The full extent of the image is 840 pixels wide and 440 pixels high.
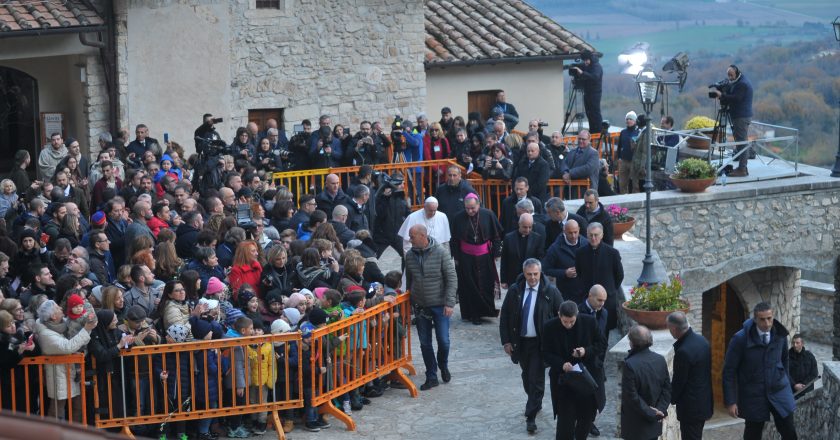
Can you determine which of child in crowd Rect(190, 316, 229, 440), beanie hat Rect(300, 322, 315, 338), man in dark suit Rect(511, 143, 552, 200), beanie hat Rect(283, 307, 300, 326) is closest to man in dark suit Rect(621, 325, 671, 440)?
beanie hat Rect(300, 322, 315, 338)

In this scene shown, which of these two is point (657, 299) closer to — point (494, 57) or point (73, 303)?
point (73, 303)

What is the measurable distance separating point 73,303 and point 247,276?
6.77 feet

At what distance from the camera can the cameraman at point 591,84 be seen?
21484 mm

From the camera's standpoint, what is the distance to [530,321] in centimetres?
1048

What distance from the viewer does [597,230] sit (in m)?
11.7

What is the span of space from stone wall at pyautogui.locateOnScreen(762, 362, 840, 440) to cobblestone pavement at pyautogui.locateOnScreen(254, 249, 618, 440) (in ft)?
6.36

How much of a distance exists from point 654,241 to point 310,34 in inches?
265

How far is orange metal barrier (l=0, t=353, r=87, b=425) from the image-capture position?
31.1 feet

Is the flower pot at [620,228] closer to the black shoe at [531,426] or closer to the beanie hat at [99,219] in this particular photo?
the black shoe at [531,426]

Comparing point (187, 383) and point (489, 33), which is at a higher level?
point (489, 33)

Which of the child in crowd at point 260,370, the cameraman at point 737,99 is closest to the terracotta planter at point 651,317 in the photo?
the child in crowd at point 260,370

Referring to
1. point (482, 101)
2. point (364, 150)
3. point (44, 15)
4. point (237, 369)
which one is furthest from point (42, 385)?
point (482, 101)

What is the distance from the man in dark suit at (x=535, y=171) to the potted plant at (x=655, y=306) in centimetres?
399

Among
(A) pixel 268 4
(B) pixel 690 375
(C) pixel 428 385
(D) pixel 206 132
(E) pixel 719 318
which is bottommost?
(E) pixel 719 318
